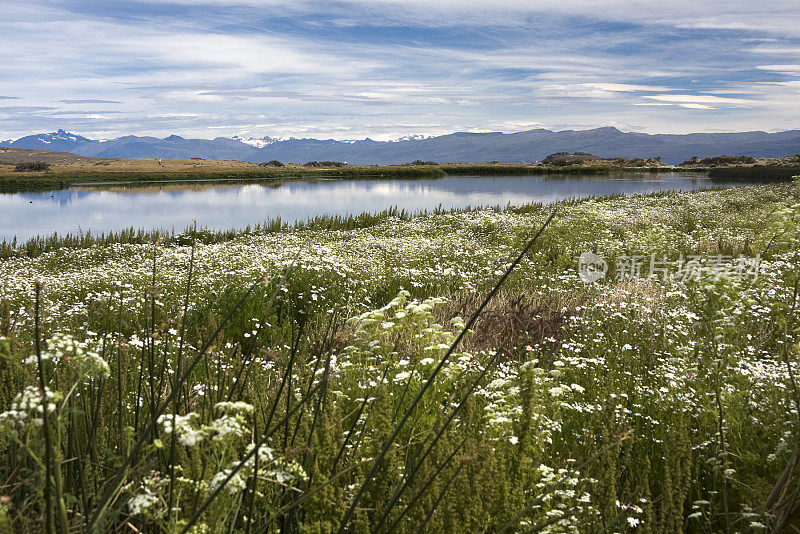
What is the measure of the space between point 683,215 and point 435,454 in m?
23.0

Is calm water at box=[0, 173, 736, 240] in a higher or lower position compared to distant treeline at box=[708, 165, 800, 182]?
lower

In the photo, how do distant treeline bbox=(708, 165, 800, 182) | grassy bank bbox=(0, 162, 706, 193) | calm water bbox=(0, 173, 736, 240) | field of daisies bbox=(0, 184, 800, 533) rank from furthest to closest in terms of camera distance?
1. grassy bank bbox=(0, 162, 706, 193)
2. distant treeline bbox=(708, 165, 800, 182)
3. calm water bbox=(0, 173, 736, 240)
4. field of daisies bbox=(0, 184, 800, 533)

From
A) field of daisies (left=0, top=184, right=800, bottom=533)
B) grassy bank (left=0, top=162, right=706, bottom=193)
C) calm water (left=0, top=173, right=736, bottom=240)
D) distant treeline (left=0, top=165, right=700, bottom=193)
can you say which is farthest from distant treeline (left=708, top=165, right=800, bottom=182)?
field of daisies (left=0, top=184, right=800, bottom=533)

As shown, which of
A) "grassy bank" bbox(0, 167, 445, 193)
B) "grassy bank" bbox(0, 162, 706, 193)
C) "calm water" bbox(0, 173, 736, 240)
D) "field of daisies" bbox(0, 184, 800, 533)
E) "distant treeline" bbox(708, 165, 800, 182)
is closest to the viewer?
"field of daisies" bbox(0, 184, 800, 533)

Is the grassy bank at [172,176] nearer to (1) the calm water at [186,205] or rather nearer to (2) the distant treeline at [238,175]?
(2) the distant treeline at [238,175]

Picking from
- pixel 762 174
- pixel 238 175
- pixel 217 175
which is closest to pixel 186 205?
pixel 238 175

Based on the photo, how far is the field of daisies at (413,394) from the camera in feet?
6.21

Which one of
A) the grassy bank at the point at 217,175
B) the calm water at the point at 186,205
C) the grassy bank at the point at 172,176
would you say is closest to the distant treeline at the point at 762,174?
the calm water at the point at 186,205

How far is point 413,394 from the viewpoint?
153 inches

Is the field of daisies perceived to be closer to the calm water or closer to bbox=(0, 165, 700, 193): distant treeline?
the calm water

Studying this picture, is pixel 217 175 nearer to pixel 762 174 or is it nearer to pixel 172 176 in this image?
pixel 172 176

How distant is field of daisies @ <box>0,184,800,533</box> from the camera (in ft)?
6.21

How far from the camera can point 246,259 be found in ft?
35.9

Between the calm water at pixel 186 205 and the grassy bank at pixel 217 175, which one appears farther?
the grassy bank at pixel 217 175
